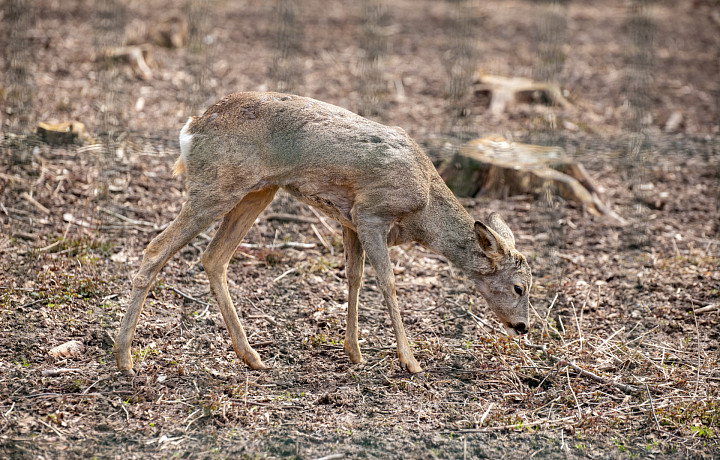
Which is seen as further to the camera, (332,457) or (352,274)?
(352,274)

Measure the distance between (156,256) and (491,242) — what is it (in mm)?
2306

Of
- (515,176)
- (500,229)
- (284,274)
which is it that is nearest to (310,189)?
(500,229)

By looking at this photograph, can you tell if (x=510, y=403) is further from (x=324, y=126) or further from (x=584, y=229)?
(x=584, y=229)

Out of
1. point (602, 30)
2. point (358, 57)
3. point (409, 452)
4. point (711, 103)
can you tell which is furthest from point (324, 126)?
point (602, 30)

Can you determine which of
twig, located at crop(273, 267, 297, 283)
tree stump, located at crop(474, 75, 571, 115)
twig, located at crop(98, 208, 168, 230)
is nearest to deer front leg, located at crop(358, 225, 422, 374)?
twig, located at crop(273, 267, 297, 283)

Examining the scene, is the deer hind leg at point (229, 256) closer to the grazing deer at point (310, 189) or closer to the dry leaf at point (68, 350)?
the grazing deer at point (310, 189)

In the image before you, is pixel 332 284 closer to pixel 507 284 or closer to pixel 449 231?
pixel 449 231

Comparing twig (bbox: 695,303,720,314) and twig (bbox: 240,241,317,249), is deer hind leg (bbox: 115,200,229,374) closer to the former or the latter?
twig (bbox: 240,241,317,249)

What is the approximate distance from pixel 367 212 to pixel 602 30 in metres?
13.0

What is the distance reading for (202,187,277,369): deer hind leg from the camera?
529cm

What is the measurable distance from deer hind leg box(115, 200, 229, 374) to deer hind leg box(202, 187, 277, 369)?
0.41 metres

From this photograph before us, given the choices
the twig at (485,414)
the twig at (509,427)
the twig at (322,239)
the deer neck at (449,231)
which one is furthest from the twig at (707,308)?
the twig at (322,239)

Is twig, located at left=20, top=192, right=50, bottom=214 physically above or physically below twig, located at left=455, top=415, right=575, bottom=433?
above

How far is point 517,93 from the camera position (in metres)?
11.7
